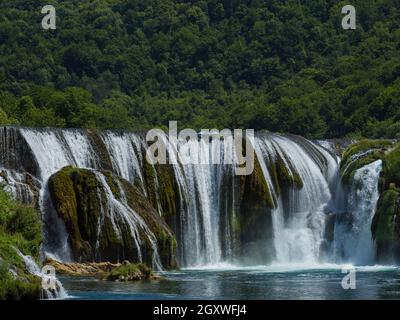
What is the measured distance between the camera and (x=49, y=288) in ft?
159

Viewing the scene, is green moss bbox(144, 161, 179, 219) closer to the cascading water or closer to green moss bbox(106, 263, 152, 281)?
the cascading water

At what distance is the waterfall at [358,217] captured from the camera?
75.6 metres

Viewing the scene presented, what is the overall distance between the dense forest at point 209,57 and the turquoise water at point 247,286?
196 ft

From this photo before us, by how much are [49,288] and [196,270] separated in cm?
2078

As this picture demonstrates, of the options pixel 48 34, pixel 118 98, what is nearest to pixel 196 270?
pixel 118 98

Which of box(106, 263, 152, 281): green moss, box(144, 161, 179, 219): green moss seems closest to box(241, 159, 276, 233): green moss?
box(144, 161, 179, 219): green moss

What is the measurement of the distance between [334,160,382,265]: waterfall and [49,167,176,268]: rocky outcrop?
14146mm

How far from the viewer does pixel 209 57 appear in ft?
531

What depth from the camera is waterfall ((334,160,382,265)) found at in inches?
2977

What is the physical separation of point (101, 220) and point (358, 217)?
18.7m

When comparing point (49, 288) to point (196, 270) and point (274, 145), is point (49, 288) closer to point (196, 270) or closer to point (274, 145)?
point (196, 270)

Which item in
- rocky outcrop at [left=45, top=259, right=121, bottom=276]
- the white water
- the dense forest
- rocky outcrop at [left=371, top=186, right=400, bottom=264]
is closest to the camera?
the white water

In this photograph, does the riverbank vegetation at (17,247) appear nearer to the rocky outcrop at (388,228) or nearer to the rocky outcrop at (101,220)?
the rocky outcrop at (101,220)

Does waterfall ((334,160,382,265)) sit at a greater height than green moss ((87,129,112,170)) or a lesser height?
lesser
